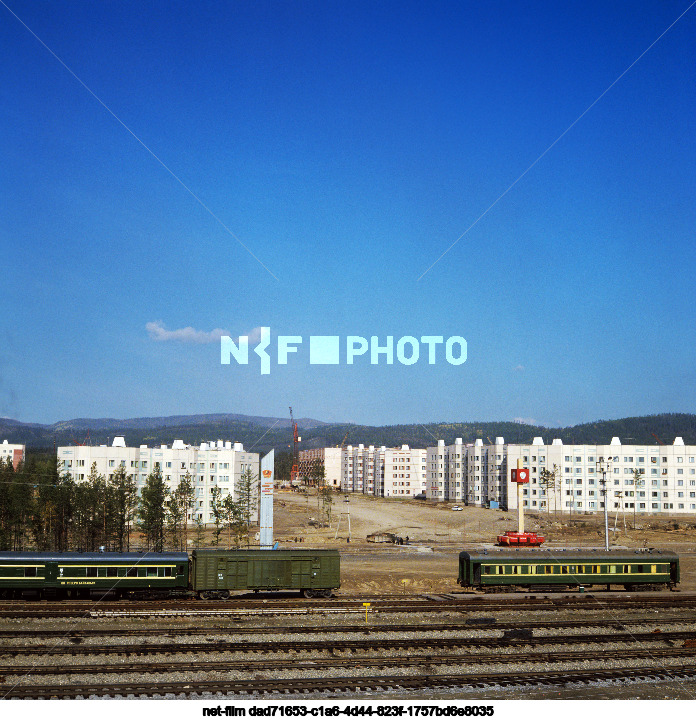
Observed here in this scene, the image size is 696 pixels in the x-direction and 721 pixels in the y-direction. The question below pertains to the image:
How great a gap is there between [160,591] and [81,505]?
39861mm

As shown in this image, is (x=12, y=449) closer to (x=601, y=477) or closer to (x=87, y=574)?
(x=87, y=574)

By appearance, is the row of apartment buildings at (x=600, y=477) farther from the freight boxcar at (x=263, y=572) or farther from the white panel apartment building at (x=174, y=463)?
the freight boxcar at (x=263, y=572)

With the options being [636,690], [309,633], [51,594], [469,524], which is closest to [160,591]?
[51,594]

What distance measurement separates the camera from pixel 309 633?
3262 cm

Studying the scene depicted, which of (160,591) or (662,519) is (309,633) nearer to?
(160,591)

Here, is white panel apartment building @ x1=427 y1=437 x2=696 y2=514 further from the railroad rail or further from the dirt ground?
the railroad rail

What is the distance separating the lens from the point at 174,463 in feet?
403

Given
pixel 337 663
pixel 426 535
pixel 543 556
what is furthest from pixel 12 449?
pixel 337 663

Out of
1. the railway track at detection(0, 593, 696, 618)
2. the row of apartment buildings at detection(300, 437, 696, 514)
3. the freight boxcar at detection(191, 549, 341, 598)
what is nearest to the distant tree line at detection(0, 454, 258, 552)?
the freight boxcar at detection(191, 549, 341, 598)

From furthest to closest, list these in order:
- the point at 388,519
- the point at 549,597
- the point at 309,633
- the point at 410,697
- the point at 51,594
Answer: the point at 388,519 < the point at 549,597 < the point at 51,594 < the point at 309,633 < the point at 410,697

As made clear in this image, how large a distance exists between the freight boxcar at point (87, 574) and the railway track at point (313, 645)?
13.7 meters

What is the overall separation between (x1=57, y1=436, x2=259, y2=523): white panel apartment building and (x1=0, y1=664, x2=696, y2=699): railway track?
9198cm

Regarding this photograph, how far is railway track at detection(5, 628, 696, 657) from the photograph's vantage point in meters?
28.4

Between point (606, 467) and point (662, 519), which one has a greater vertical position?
point (606, 467)
